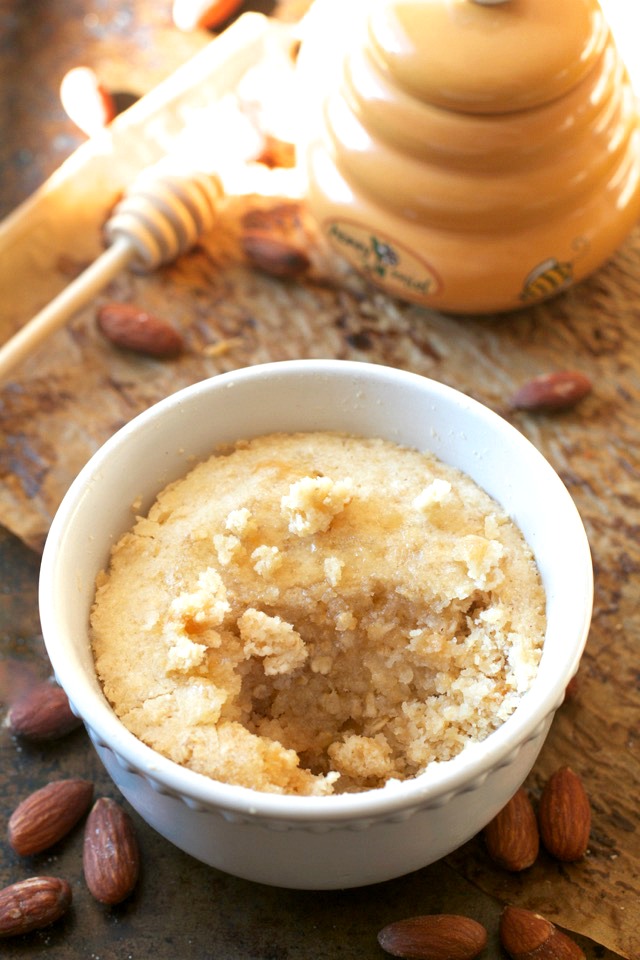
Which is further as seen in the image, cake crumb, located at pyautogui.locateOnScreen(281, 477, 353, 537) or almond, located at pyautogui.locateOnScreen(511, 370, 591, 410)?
almond, located at pyautogui.locateOnScreen(511, 370, 591, 410)

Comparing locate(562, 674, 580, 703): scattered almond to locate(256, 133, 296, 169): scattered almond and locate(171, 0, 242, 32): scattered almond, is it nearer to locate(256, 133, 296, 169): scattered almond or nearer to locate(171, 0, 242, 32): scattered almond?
locate(256, 133, 296, 169): scattered almond

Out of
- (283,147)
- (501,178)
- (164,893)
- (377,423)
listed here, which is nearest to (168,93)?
(283,147)

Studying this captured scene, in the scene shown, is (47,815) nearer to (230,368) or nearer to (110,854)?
(110,854)

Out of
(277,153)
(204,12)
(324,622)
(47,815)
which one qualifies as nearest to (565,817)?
(324,622)

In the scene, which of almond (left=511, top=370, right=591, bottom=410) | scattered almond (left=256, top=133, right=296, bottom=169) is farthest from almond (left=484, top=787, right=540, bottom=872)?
scattered almond (left=256, top=133, right=296, bottom=169)

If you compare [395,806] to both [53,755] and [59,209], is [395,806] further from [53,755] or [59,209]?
[59,209]

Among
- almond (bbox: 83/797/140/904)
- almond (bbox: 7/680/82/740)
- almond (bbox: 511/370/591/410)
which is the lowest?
almond (bbox: 511/370/591/410)
